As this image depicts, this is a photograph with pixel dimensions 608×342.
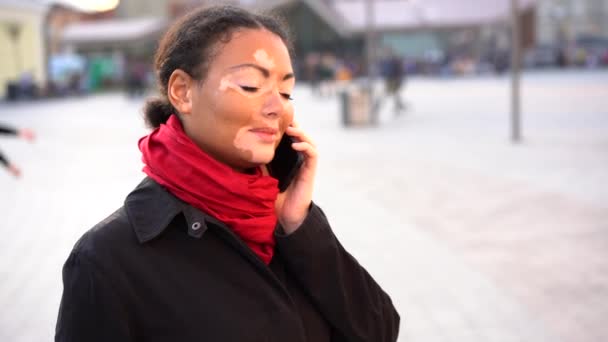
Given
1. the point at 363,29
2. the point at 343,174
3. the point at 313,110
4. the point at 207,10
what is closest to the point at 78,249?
the point at 207,10

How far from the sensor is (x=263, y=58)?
1.80 m

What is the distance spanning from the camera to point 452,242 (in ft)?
22.6

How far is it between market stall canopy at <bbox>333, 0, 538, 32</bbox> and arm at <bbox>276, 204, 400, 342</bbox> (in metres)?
47.5

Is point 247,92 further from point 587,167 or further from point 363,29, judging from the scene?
point 363,29

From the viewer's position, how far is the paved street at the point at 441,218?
5.18 m

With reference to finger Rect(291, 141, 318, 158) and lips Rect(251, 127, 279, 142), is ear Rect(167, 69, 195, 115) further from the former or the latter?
finger Rect(291, 141, 318, 158)

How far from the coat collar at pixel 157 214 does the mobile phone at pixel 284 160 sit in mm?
304

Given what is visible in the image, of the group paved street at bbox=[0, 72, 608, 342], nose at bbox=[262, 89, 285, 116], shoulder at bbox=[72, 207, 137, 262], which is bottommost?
paved street at bbox=[0, 72, 608, 342]

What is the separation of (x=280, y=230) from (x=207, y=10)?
550mm

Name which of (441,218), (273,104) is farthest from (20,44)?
(273,104)

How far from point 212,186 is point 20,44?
129ft

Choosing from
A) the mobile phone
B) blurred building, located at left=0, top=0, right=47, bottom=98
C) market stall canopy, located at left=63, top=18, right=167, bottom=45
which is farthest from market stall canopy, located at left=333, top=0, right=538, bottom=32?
the mobile phone

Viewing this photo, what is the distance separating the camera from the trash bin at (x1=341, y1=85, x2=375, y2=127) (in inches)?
717

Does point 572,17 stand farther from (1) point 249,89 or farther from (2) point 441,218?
(1) point 249,89
